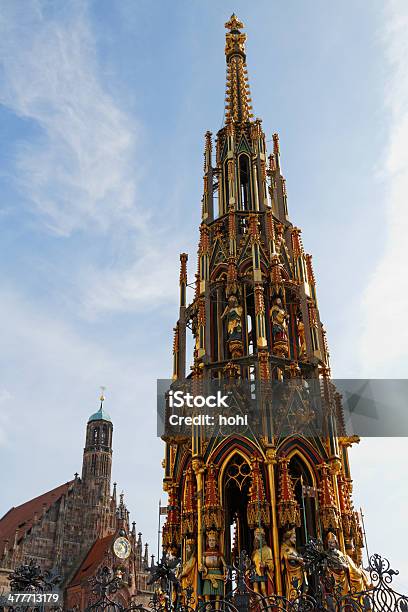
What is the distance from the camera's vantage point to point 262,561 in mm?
19422

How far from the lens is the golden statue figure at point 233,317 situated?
24.9 metres

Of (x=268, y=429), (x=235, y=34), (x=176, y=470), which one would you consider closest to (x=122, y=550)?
(x=176, y=470)

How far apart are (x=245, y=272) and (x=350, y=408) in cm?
723

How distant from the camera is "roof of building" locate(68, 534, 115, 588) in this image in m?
50.4

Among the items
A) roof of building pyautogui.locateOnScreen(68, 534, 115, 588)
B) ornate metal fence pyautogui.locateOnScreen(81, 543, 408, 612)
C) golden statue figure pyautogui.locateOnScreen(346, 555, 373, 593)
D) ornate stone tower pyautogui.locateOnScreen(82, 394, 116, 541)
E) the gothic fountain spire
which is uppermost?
the gothic fountain spire

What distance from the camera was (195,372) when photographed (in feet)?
80.4

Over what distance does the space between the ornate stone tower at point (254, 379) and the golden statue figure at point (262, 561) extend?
0.03 m

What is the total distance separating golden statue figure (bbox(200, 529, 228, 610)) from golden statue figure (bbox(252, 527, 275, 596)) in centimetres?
116

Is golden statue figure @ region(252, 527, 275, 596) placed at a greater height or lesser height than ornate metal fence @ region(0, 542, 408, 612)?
greater

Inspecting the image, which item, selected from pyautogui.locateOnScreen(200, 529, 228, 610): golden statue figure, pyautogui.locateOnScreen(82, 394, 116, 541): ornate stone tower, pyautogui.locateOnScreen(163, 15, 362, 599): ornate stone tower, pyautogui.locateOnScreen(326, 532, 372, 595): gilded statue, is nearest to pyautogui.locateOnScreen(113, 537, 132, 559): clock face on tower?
pyautogui.locateOnScreen(82, 394, 116, 541): ornate stone tower

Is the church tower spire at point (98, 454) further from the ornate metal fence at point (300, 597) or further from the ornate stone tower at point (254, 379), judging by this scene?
the ornate metal fence at point (300, 597)

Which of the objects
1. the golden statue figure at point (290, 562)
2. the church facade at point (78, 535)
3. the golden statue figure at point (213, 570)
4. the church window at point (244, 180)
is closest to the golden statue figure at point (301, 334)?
the church window at point (244, 180)

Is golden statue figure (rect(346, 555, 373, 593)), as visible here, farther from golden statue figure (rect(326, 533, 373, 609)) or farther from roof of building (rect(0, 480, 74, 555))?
roof of building (rect(0, 480, 74, 555))

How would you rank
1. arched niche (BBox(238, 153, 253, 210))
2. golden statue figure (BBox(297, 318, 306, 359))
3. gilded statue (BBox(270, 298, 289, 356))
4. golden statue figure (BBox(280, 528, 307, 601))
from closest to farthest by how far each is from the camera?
golden statue figure (BBox(280, 528, 307, 601))
gilded statue (BBox(270, 298, 289, 356))
golden statue figure (BBox(297, 318, 306, 359))
arched niche (BBox(238, 153, 253, 210))
